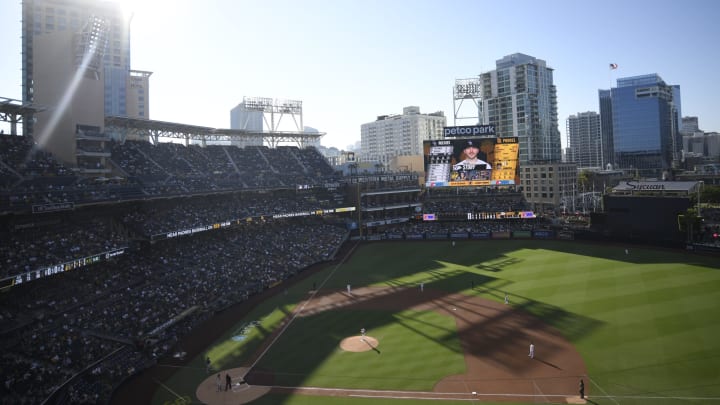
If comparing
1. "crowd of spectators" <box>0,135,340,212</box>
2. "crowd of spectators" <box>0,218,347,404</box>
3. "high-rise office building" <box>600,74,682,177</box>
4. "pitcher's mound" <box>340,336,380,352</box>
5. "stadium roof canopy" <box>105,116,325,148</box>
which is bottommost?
"pitcher's mound" <box>340,336,380,352</box>

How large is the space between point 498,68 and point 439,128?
49.8 metres

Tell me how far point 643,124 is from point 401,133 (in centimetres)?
8634

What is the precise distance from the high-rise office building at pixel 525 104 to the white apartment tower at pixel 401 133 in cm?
4092

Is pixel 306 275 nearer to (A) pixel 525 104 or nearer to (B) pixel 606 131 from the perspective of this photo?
(A) pixel 525 104

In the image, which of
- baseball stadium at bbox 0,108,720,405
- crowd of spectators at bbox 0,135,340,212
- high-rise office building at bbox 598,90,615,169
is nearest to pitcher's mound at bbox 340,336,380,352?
baseball stadium at bbox 0,108,720,405

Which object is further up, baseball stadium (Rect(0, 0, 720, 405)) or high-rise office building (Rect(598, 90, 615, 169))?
high-rise office building (Rect(598, 90, 615, 169))

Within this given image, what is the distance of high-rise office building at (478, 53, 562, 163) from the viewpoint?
127688mm

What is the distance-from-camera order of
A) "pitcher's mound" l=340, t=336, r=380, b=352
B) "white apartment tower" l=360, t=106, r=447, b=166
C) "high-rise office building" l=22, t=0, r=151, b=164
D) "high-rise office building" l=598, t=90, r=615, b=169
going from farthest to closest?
"high-rise office building" l=598, t=90, r=615, b=169, "white apartment tower" l=360, t=106, r=447, b=166, "high-rise office building" l=22, t=0, r=151, b=164, "pitcher's mound" l=340, t=336, r=380, b=352

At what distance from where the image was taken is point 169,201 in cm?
5228

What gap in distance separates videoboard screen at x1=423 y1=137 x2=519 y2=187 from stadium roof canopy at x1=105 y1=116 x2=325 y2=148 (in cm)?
2250

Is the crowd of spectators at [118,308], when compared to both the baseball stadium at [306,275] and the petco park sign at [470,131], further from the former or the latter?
the petco park sign at [470,131]

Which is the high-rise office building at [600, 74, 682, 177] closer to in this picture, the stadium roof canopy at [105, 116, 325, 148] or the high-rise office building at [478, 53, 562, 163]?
the high-rise office building at [478, 53, 562, 163]

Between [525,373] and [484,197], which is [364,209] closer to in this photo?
[484,197]

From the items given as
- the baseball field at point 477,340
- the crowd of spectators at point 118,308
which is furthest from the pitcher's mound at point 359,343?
the crowd of spectators at point 118,308
